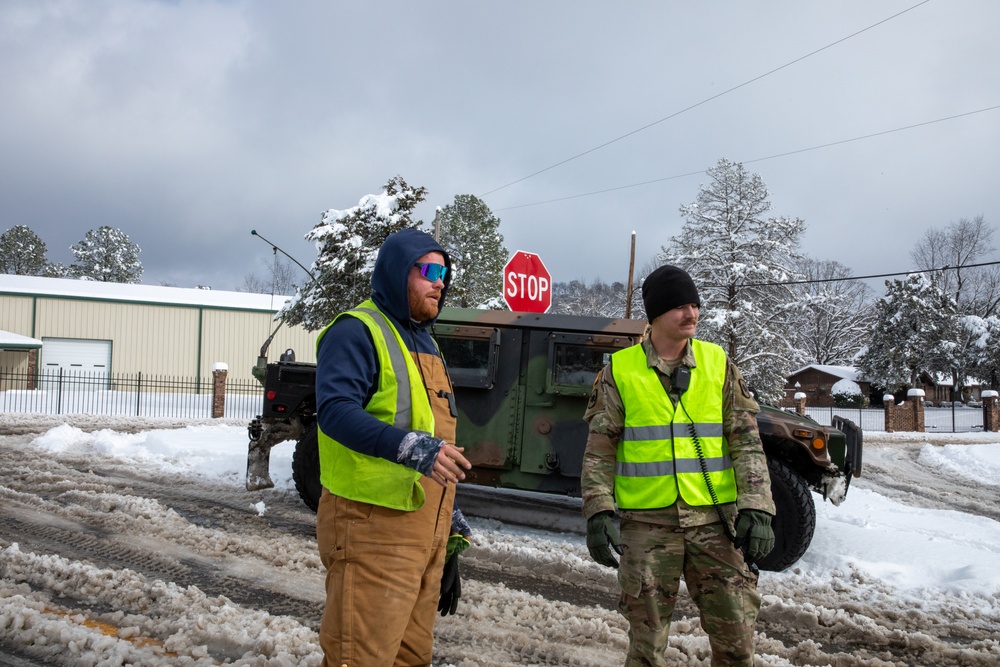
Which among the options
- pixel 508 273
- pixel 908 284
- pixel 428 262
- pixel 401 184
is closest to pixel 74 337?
pixel 401 184

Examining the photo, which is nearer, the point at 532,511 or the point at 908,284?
the point at 532,511

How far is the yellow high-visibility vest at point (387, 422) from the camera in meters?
1.88

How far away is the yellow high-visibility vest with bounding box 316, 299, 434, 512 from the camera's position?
1.88 meters

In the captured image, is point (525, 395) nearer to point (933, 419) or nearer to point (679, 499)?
point (679, 499)

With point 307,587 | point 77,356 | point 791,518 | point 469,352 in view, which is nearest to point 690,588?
point 307,587

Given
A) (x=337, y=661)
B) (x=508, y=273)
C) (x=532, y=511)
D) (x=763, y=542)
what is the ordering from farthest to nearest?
(x=508, y=273) < (x=532, y=511) < (x=763, y=542) < (x=337, y=661)

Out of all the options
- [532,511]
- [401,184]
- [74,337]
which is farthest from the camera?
[74,337]

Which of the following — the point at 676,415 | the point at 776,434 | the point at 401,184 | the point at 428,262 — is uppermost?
the point at 401,184

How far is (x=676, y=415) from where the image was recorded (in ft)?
8.47

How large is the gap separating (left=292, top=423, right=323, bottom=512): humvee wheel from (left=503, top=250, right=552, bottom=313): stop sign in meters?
3.04

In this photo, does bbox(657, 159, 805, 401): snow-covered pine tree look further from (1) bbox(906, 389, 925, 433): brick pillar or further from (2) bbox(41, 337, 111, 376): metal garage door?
(2) bbox(41, 337, 111, 376): metal garage door

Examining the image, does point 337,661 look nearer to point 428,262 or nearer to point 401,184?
point 428,262

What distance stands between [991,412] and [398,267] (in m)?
26.5

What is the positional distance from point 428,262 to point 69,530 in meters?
4.71
